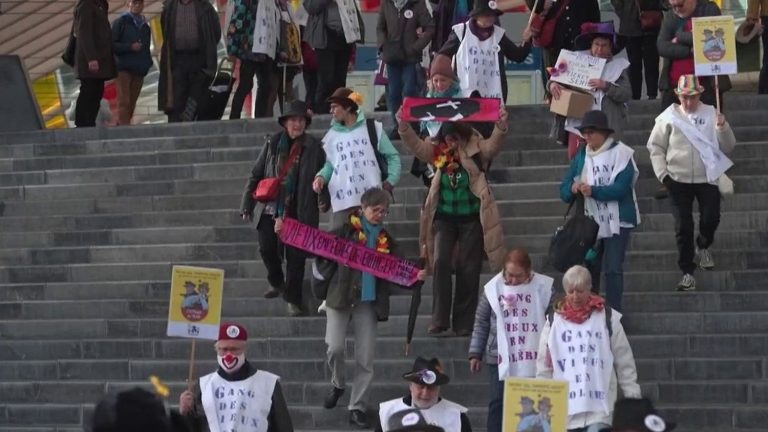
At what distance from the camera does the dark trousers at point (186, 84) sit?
2070 centimetres

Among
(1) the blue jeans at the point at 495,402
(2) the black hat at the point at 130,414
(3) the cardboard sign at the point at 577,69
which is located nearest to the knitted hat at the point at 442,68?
(3) the cardboard sign at the point at 577,69

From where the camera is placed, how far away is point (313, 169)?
618 inches

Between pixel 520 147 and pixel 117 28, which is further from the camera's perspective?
pixel 117 28

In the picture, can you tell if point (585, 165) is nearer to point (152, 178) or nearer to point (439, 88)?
point (439, 88)

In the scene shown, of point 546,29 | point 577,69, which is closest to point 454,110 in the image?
point 577,69

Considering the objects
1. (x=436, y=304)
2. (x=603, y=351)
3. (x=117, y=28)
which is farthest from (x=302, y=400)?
(x=117, y=28)

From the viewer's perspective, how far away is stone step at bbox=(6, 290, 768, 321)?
15.1 metres

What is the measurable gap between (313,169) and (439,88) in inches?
42.8

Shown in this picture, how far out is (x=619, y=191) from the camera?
1435cm

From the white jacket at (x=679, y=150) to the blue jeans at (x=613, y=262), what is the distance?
1078mm

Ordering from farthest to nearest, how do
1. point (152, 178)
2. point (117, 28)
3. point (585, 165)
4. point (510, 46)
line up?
point (117, 28), point (152, 178), point (510, 46), point (585, 165)

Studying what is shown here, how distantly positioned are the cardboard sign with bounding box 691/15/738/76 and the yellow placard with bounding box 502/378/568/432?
5947 millimetres

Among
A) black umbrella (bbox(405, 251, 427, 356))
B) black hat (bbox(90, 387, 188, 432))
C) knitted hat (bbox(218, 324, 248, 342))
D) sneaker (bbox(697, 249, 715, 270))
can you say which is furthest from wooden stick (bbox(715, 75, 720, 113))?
black hat (bbox(90, 387, 188, 432))

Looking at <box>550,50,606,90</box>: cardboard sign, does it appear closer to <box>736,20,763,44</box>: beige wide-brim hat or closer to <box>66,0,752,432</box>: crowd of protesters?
<box>66,0,752,432</box>: crowd of protesters
